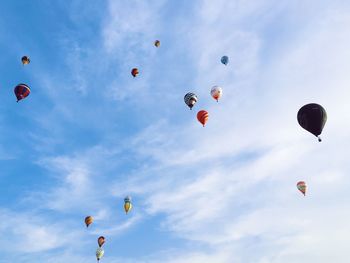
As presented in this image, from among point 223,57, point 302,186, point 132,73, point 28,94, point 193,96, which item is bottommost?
point 302,186

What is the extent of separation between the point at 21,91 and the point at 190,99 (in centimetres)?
1964

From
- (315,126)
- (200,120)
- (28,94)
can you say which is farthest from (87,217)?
(315,126)

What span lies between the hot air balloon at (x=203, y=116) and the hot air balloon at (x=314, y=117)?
13.6 m

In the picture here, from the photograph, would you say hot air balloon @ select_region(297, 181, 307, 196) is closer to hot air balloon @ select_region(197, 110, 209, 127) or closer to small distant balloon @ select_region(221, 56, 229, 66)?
hot air balloon @ select_region(197, 110, 209, 127)

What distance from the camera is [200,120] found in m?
43.2

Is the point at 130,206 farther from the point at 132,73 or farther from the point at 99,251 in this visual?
the point at 132,73

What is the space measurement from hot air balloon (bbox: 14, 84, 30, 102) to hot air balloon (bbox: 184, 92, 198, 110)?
61.3ft

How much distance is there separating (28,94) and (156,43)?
757 inches

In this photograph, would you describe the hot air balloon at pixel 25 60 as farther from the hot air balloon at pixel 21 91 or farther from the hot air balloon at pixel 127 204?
the hot air balloon at pixel 127 204

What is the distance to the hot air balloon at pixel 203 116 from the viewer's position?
4319 cm

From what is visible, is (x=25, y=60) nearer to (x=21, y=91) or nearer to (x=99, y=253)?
(x=21, y=91)

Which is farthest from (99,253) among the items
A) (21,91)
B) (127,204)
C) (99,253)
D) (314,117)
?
(314,117)

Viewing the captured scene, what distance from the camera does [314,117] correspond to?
31250 millimetres

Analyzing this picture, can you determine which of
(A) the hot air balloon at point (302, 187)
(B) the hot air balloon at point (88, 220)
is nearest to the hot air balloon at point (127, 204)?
(B) the hot air balloon at point (88, 220)
